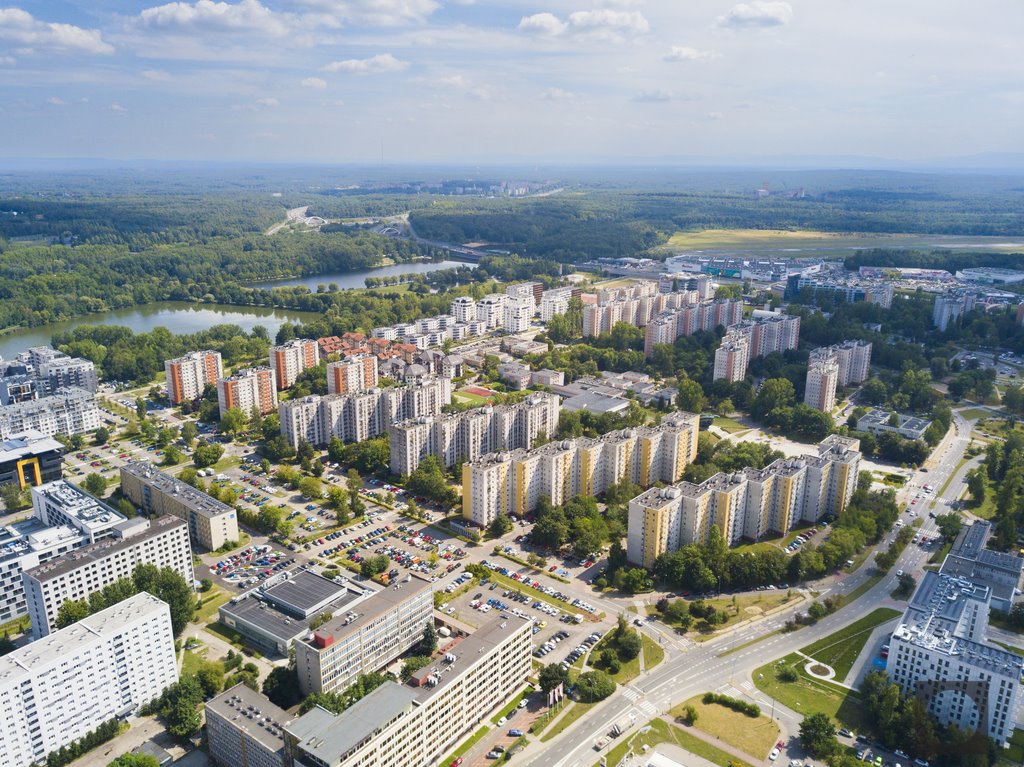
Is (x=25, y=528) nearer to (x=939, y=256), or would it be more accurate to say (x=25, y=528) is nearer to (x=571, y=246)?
(x=571, y=246)

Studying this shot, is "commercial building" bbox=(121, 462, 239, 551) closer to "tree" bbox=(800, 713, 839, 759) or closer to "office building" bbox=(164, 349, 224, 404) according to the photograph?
"office building" bbox=(164, 349, 224, 404)

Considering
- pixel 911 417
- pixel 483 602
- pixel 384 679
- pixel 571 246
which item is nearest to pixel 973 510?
pixel 911 417

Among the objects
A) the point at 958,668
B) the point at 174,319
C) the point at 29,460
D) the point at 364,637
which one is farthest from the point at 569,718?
the point at 174,319

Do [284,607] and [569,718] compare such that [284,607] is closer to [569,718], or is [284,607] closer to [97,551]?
[97,551]

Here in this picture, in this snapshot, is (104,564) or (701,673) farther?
(104,564)

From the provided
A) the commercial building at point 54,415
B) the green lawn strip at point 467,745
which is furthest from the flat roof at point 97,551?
the commercial building at point 54,415
